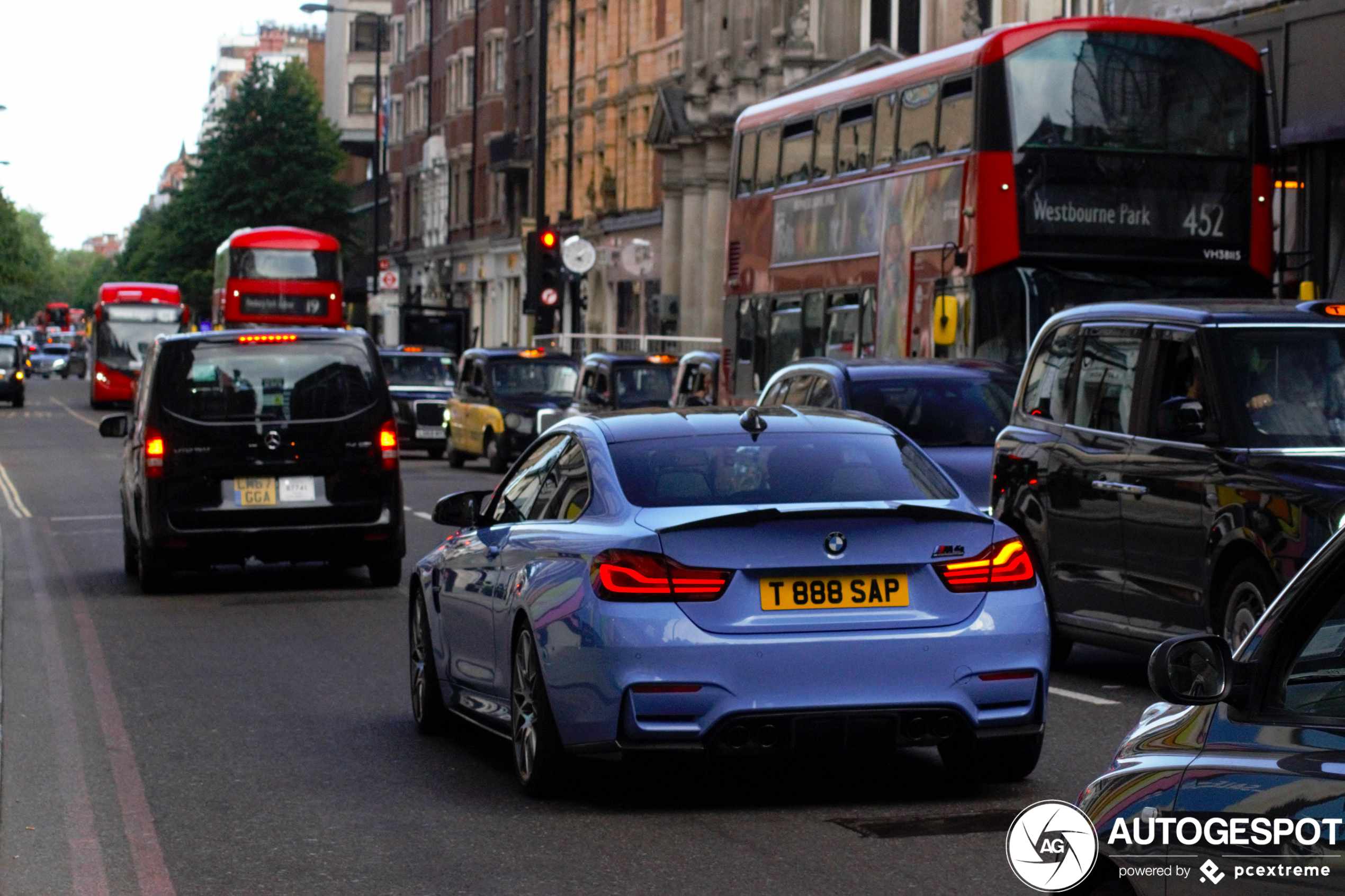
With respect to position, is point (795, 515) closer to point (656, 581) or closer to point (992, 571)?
point (656, 581)

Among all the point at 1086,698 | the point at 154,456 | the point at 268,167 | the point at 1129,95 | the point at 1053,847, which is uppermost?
the point at 268,167

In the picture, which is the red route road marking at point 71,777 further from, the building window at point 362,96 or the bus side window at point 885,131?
the building window at point 362,96

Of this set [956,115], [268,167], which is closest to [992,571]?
[956,115]

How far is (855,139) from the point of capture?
75.9ft

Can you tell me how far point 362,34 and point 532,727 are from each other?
111500mm

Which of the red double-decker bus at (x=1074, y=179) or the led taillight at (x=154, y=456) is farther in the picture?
the red double-decker bus at (x=1074, y=179)

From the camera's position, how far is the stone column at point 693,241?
176 feet

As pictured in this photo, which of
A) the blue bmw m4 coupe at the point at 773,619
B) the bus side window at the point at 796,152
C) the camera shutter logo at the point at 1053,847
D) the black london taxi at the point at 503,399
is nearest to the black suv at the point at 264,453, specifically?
the blue bmw m4 coupe at the point at 773,619

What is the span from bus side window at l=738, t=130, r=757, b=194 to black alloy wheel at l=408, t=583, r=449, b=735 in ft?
55.1

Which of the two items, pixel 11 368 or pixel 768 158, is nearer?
pixel 768 158

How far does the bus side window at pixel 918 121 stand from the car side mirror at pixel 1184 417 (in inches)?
409

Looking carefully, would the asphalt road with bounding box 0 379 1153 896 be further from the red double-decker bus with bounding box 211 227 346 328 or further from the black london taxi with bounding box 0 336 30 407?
the black london taxi with bounding box 0 336 30 407

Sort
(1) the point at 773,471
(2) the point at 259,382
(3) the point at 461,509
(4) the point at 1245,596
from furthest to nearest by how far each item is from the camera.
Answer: (2) the point at 259,382, (4) the point at 1245,596, (3) the point at 461,509, (1) the point at 773,471

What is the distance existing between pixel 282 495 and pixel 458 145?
2913 inches
